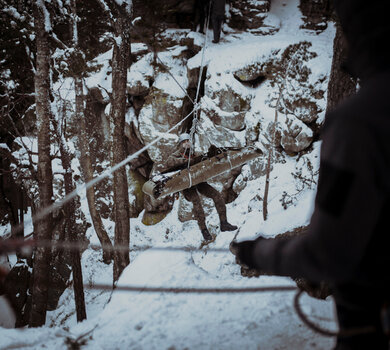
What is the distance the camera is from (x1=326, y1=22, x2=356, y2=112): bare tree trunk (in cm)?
409

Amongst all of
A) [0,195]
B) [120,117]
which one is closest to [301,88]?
[120,117]

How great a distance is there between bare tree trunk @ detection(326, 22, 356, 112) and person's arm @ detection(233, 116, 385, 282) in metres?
3.82

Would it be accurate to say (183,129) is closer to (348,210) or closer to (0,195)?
(0,195)

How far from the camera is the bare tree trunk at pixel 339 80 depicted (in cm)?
409

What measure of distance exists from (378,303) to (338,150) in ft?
2.36

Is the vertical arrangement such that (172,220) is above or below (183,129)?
below

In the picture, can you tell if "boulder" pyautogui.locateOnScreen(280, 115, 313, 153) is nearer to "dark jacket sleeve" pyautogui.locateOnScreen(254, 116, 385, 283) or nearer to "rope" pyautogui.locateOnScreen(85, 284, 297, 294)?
"rope" pyautogui.locateOnScreen(85, 284, 297, 294)

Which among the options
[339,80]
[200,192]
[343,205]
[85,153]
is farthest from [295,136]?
[343,205]

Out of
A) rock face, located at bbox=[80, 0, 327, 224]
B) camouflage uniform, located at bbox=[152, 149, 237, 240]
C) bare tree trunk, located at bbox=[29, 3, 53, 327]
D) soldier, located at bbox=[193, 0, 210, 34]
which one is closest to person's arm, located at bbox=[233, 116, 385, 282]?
camouflage uniform, located at bbox=[152, 149, 237, 240]

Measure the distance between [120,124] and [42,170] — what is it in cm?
215

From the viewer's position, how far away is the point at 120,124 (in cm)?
598

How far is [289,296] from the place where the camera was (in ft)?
9.22

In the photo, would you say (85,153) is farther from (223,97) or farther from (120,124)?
(223,97)

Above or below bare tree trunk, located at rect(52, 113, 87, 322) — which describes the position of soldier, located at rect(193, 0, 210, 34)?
above
